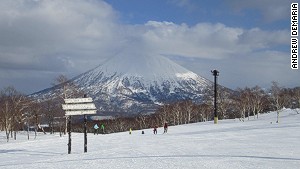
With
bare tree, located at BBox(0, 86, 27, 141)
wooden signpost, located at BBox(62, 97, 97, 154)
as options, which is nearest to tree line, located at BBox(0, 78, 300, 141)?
bare tree, located at BBox(0, 86, 27, 141)

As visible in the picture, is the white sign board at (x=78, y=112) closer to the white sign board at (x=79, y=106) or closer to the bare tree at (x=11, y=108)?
the white sign board at (x=79, y=106)

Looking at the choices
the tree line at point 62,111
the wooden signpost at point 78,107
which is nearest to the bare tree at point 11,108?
the tree line at point 62,111

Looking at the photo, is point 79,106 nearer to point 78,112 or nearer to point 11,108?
point 78,112

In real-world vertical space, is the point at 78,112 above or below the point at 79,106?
below

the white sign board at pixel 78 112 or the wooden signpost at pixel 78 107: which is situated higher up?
the wooden signpost at pixel 78 107

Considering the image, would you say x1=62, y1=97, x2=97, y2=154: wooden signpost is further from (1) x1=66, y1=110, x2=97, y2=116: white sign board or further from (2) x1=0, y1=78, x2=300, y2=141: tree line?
(2) x1=0, y1=78, x2=300, y2=141: tree line

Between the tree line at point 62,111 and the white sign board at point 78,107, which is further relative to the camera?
the tree line at point 62,111

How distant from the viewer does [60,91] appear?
227 ft

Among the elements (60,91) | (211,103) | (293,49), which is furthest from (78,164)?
(211,103)

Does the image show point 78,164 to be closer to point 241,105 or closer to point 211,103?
point 241,105

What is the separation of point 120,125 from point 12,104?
69.9 meters

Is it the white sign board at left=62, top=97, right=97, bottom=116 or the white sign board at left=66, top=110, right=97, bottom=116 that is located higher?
the white sign board at left=62, top=97, right=97, bottom=116

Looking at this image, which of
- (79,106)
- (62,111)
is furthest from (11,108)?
(79,106)

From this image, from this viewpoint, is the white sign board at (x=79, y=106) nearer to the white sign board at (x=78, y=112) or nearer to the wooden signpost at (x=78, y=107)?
the wooden signpost at (x=78, y=107)
